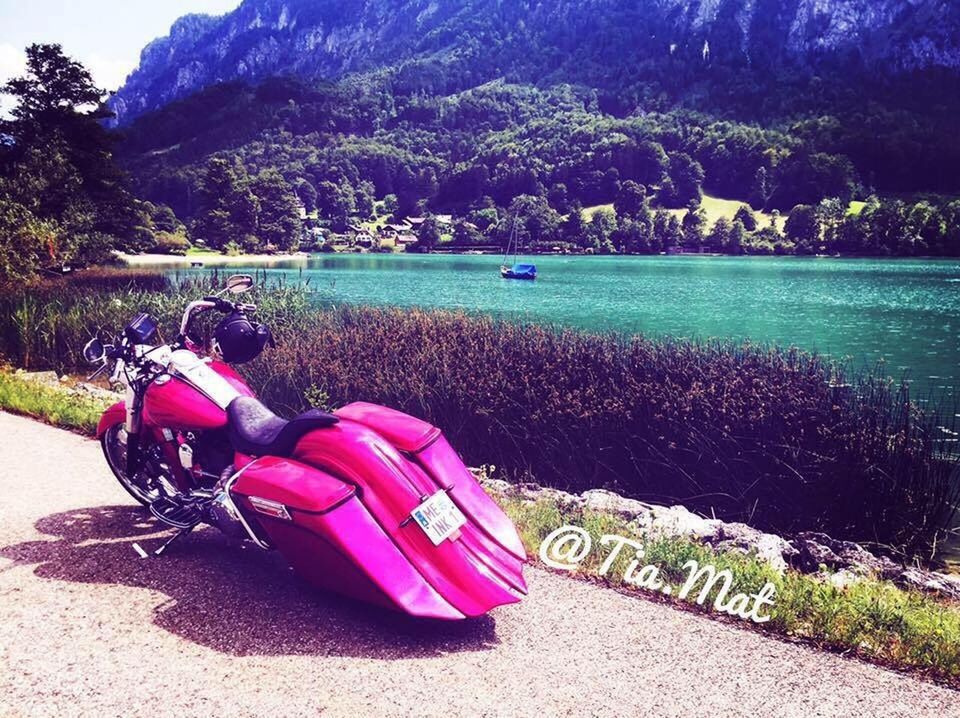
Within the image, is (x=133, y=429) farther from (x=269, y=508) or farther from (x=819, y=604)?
(x=819, y=604)

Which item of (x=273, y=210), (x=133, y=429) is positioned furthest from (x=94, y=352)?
(x=273, y=210)

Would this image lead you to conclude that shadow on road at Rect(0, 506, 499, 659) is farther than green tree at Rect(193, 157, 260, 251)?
No

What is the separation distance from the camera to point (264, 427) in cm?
433

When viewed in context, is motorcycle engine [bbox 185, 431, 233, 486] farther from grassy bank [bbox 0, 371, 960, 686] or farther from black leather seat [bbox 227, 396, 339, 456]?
grassy bank [bbox 0, 371, 960, 686]

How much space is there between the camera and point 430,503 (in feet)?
12.9

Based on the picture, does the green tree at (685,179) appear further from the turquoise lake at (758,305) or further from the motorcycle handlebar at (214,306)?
the motorcycle handlebar at (214,306)

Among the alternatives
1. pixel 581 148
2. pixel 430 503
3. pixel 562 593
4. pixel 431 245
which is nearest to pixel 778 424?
pixel 562 593

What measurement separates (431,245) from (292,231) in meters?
38.9

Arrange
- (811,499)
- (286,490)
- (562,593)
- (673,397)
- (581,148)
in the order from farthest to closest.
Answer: (581,148)
(673,397)
(811,499)
(562,593)
(286,490)

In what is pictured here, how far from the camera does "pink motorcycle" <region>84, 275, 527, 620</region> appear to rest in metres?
3.71

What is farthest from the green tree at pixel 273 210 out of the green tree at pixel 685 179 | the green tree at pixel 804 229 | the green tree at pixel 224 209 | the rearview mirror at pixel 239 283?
the rearview mirror at pixel 239 283

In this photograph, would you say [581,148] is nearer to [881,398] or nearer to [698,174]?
[698,174]

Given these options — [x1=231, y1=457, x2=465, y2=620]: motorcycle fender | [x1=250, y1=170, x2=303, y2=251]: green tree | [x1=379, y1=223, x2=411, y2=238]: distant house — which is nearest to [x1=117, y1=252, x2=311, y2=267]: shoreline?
[x1=250, y1=170, x2=303, y2=251]: green tree

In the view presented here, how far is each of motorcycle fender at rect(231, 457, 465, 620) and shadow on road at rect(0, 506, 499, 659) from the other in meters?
0.21
